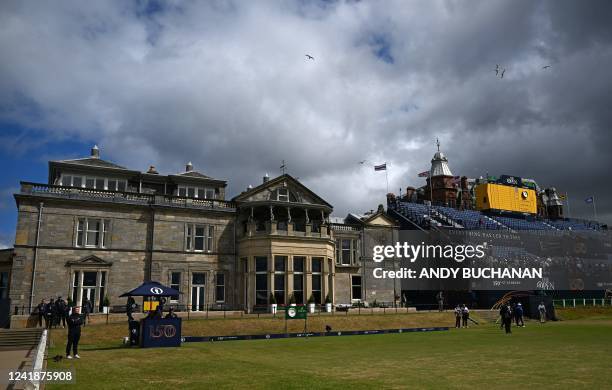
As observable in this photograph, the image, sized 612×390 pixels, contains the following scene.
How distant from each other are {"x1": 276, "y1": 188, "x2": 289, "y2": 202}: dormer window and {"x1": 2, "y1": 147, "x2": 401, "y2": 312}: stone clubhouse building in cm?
9

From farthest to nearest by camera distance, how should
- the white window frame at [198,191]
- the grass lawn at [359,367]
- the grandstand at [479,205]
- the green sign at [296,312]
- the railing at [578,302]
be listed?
the grandstand at [479,205], the railing at [578,302], the white window frame at [198,191], the green sign at [296,312], the grass lawn at [359,367]

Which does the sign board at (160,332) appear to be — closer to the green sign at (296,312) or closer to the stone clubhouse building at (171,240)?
the green sign at (296,312)

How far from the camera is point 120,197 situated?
4003 centimetres

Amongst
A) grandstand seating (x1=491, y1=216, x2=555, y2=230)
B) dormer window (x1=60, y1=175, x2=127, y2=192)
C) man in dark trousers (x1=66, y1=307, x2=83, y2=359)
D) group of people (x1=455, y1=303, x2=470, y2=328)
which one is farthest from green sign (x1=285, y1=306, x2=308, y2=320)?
grandstand seating (x1=491, y1=216, x2=555, y2=230)

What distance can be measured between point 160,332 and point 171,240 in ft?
63.4

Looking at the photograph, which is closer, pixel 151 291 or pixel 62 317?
pixel 151 291

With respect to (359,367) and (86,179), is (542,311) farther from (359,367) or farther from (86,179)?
(86,179)

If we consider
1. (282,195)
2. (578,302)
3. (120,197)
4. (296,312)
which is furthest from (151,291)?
(578,302)

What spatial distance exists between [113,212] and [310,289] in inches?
680

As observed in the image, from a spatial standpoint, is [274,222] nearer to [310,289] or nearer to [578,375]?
[310,289]

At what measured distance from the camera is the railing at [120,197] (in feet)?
121

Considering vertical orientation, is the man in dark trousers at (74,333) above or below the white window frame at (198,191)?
below

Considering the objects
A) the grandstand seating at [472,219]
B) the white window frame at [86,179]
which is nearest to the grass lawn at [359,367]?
the white window frame at [86,179]

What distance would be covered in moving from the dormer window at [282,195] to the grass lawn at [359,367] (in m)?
22.7
